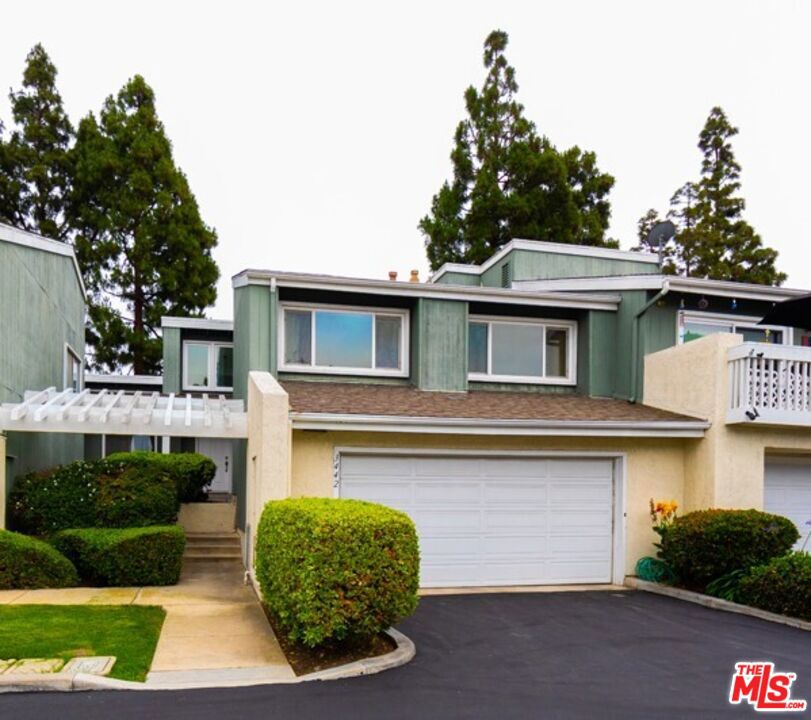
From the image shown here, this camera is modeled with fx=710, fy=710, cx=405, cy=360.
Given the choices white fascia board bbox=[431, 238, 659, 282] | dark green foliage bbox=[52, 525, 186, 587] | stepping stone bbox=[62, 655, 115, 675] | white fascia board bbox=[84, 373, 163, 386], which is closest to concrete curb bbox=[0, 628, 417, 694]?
stepping stone bbox=[62, 655, 115, 675]

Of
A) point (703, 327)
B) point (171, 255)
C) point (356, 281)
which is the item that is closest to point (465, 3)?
point (356, 281)

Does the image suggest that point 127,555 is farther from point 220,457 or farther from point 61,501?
point 220,457

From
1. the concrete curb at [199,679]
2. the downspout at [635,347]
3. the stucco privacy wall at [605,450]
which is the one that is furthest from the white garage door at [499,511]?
the concrete curb at [199,679]

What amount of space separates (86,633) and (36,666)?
4.17 ft

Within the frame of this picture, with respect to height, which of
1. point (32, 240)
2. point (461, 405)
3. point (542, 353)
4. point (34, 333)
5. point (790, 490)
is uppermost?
point (32, 240)

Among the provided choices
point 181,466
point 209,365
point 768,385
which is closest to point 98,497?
point 181,466

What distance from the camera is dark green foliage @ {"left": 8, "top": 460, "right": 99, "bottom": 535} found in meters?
11.9

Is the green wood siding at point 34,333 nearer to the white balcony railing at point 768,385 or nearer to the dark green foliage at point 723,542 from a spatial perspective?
the dark green foliage at point 723,542

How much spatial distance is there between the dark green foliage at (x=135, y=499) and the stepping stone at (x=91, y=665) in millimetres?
5316

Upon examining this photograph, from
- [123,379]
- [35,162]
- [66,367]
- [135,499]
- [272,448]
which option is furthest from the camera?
[35,162]

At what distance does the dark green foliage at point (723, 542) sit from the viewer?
10641 millimetres

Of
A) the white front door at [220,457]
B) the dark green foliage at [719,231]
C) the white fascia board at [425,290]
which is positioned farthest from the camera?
the dark green foliage at [719,231]

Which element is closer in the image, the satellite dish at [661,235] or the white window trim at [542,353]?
the white window trim at [542,353]

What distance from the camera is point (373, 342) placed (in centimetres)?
1434
